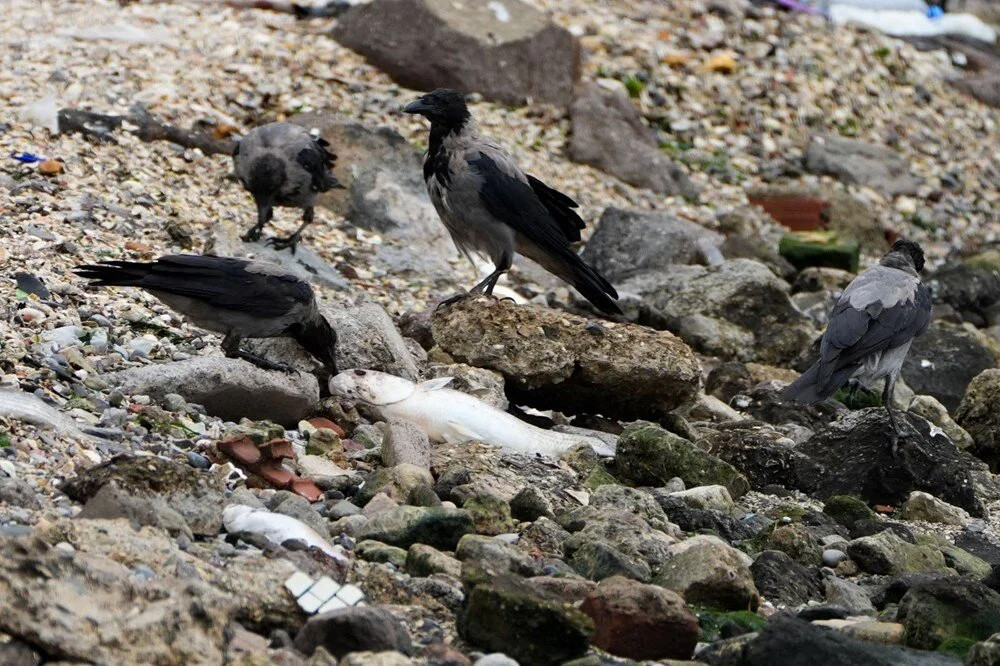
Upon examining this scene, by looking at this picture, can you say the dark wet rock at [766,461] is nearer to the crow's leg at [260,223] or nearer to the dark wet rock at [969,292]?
the crow's leg at [260,223]

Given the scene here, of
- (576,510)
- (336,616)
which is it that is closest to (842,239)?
(576,510)

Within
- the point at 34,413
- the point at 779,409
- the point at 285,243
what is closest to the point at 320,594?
the point at 34,413

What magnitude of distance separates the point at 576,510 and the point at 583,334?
6.14 feet

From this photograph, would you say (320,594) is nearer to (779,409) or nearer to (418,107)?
(418,107)

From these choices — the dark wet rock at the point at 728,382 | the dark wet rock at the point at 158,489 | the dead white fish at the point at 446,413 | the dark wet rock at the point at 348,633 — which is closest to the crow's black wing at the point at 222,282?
the dead white fish at the point at 446,413

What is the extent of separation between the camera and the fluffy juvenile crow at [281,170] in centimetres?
933

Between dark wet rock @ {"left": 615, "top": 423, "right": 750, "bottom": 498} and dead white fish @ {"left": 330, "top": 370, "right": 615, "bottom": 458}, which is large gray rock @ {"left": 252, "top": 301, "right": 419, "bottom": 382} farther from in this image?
dark wet rock @ {"left": 615, "top": 423, "right": 750, "bottom": 498}

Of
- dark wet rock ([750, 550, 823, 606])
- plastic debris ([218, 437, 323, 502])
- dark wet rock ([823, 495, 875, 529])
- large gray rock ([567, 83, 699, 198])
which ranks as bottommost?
large gray rock ([567, 83, 699, 198])

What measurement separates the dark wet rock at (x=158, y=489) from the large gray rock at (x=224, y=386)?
52.3 inches

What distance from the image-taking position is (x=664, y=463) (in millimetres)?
6867

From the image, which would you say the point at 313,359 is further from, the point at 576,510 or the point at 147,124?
the point at 147,124

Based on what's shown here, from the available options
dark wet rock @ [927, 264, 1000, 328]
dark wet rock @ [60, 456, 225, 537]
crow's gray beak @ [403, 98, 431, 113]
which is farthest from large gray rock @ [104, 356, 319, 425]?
dark wet rock @ [927, 264, 1000, 328]

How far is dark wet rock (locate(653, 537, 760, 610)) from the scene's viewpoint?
17.0ft

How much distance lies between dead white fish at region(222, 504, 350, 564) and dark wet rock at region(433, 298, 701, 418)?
2711 mm
